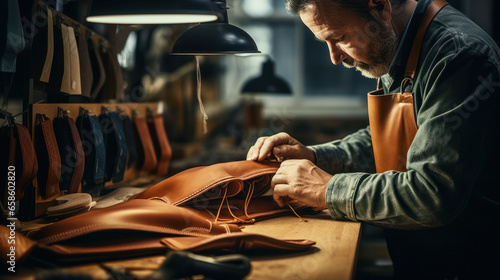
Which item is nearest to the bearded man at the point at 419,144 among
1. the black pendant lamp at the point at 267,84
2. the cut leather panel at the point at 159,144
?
the cut leather panel at the point at 159,144

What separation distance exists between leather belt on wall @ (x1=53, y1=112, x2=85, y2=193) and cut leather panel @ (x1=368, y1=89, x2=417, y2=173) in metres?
1.10

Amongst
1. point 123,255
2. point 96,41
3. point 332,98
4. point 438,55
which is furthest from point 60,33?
point 332,98

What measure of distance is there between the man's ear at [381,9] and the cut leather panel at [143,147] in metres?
1.38

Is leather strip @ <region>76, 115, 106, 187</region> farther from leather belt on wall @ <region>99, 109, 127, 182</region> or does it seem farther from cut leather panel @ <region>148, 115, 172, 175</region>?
cut leather panel @ <region>148, 115, 172, 175</region>

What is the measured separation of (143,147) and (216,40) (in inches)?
36.6

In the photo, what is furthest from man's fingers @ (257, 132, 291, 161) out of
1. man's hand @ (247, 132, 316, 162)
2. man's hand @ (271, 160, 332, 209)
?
man's hand @ (271, 160, 332, 209)

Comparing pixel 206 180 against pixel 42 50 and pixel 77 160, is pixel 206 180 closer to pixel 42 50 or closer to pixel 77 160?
pixel 77 160

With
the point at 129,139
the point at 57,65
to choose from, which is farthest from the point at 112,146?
A: the point at 57,65

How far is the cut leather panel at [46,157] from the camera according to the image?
5.78ft

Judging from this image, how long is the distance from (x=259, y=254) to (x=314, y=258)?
143mm

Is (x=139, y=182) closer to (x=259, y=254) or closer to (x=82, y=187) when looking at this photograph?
(x=82, y=187)

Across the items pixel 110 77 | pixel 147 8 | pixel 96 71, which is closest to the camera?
pixel 147 8

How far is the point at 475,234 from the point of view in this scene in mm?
1726

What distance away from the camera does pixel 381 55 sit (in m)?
1.84
